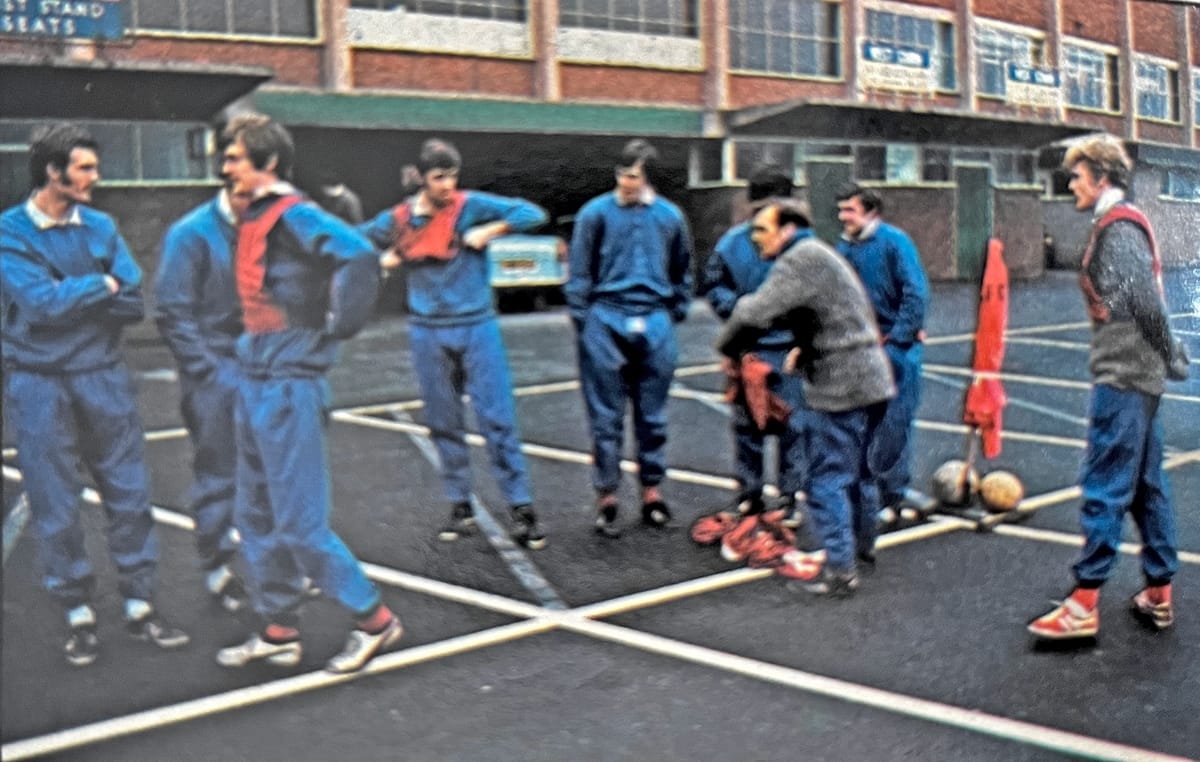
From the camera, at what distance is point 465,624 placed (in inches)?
113

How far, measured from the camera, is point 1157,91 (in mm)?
3865

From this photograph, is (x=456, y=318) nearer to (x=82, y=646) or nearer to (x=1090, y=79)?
(x=82, y=646)

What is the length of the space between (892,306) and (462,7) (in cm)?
166

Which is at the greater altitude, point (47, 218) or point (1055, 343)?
point (47, 218)

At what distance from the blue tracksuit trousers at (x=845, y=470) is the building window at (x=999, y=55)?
0.98m

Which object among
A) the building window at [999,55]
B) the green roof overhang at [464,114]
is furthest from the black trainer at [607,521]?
the building window at [999,55]

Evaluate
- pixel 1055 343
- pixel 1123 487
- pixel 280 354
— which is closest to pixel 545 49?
pixel 280 354

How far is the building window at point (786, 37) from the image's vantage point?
3.14 m

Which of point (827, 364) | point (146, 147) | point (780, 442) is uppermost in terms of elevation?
point (146, 147)

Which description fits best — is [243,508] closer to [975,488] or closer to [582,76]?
[582,76]

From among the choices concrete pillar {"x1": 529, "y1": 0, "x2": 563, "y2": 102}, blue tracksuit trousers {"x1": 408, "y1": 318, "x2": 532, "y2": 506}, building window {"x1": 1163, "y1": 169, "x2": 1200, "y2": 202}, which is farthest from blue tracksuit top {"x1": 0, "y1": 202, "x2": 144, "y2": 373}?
building window {"x1": 1163, "y1": 169, "x2": 1200, "y2": 202}

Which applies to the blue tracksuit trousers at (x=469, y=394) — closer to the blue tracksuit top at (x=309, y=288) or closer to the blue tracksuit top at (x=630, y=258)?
the blue tracksuit top at (x=309, y=288)

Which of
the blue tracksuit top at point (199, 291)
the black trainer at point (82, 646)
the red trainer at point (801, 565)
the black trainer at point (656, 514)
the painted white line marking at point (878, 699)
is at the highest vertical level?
the blue tracksuit top at point (199, 291)

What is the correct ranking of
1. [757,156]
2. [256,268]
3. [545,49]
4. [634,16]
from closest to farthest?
[256,268]
[545,49]
[634,16]
[757,156]
